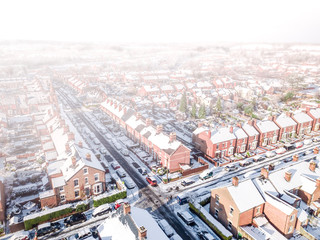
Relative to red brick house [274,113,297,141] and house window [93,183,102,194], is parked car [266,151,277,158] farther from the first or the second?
house window [93,183,102,194]

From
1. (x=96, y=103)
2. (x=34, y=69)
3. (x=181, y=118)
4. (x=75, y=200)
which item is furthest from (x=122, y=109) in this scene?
(x=34, y=69)

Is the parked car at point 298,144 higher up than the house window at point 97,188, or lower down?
lower down

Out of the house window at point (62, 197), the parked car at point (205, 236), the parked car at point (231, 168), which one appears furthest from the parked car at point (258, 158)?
the house window at point (62, 197)

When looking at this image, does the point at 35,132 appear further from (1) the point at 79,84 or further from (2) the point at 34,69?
(2) the point at 34,69

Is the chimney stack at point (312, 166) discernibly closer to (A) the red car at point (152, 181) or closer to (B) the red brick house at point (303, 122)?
(A) the red car at point (152, 181)

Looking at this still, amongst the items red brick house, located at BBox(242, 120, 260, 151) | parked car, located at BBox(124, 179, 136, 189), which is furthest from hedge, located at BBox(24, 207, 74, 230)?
red brick house, located at BBox(242, 120, 260, 151)

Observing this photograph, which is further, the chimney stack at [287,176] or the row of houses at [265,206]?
the chimney stack at [287,176]
